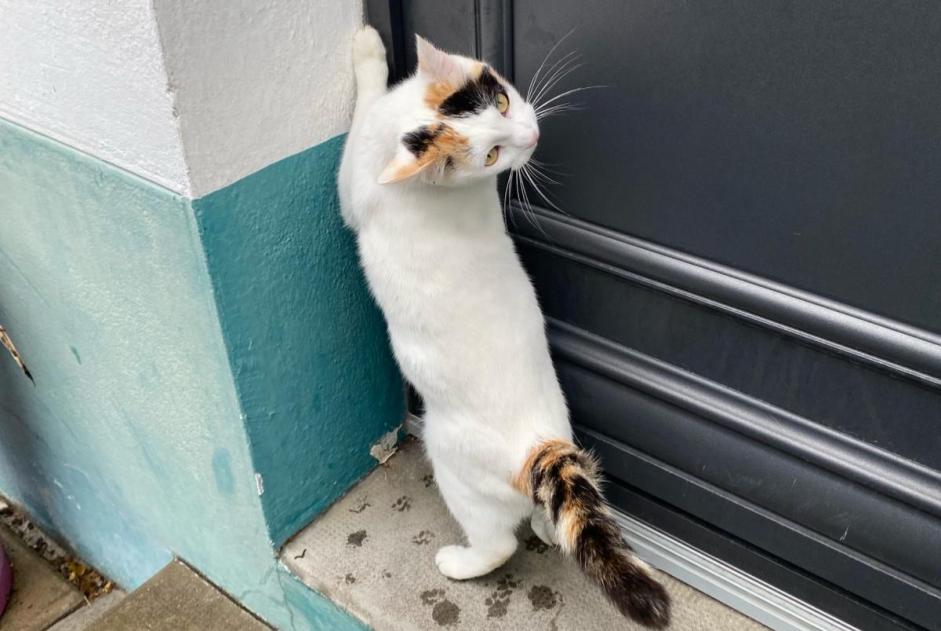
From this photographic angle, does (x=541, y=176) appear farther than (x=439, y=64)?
Yes

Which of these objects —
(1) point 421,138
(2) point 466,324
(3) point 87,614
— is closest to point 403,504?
(2) point 466,324

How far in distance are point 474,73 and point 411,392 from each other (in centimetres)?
75

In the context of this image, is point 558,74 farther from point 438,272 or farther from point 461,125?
point 438,272

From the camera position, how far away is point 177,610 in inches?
65.6

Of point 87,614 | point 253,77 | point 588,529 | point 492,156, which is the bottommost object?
point 87,614

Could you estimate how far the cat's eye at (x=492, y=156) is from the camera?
1097mm

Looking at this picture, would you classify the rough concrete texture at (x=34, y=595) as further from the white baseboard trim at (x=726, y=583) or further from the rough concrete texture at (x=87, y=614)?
the white baseboard trim at (x=726, y=583)

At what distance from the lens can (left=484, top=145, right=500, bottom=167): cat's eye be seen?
3.60 feet

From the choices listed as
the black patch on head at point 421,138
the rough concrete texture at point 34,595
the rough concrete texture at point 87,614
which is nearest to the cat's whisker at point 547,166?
the black patch on head at point 421,138

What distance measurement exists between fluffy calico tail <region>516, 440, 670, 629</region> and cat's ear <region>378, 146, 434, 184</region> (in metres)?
0.45

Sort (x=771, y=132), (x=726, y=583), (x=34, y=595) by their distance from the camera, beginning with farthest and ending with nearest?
(x=34, y=595)
(x=726, y=583)
(x=771, y=132)

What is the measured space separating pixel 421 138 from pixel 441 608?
0.80 m

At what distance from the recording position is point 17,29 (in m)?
1.19

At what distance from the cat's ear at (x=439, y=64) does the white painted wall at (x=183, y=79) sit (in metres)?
0.21
